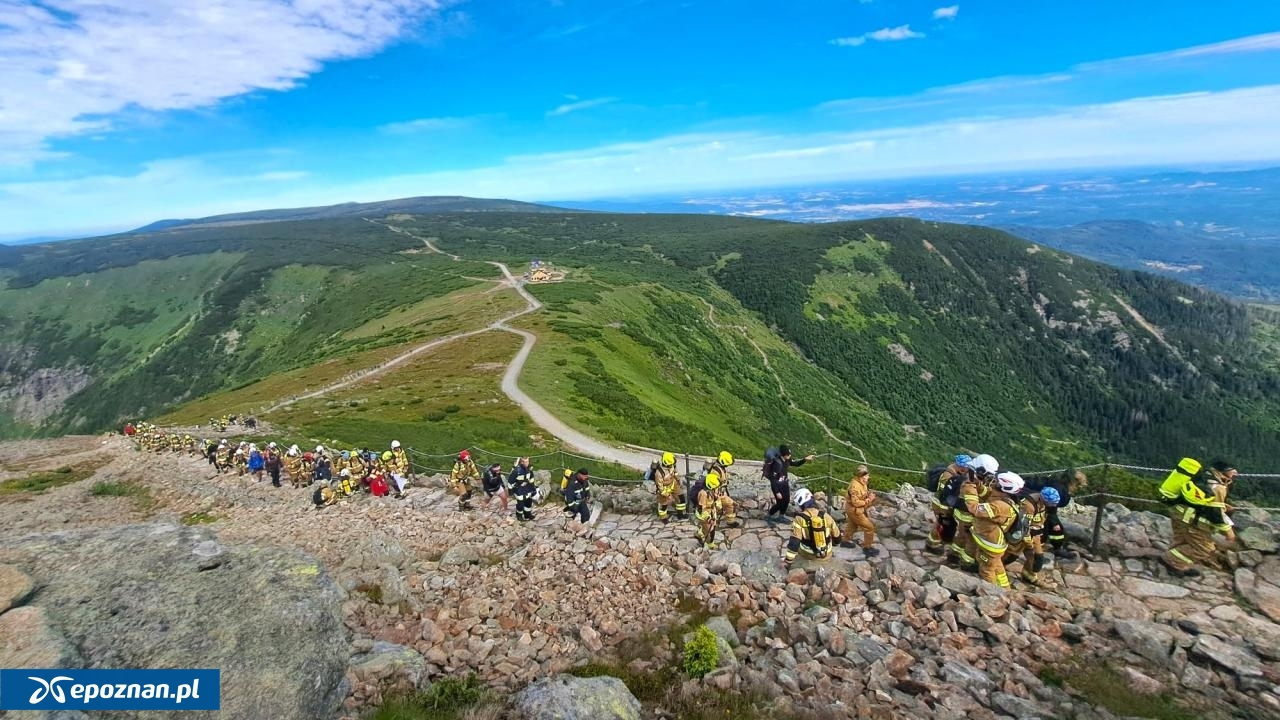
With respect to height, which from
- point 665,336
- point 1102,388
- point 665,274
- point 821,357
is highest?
point 665,274

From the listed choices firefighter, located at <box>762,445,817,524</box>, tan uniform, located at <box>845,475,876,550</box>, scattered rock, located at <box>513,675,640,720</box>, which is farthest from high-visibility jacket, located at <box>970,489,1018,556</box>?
scattered rock, located at <box>513,675,640,720</box>

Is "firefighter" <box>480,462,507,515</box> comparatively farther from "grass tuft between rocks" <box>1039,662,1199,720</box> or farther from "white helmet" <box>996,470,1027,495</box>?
"grass tuft between rocks" <box>1039,662,1199,720</box>

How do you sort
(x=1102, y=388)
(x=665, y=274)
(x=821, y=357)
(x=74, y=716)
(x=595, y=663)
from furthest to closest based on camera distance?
1. (x=665, y=274)
2. (x=1102, y=388)
3. (x=821, y=357)
4. (x=595, y=663)
5. (x=74, y=716)

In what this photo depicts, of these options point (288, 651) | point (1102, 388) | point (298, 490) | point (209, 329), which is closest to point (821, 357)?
point (1102, 388)

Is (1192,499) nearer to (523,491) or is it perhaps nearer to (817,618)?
(817,618)

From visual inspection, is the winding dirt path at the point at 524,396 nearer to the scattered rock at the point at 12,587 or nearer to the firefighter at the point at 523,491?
the firefighter at the point at 523,491

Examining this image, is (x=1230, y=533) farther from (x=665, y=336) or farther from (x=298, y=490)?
(x=665, y=336)
